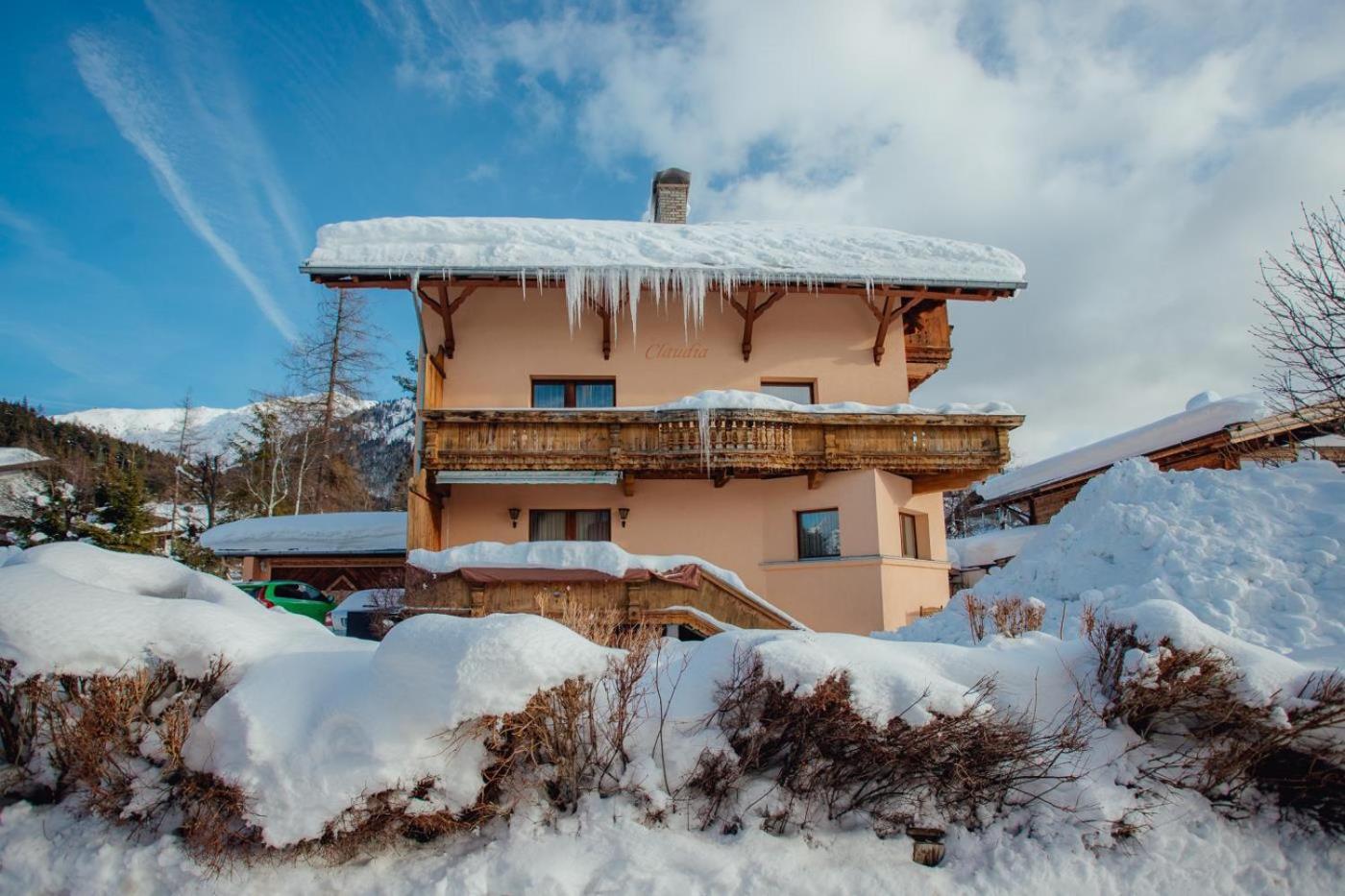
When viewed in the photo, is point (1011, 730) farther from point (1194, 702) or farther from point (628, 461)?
point (628, 461)

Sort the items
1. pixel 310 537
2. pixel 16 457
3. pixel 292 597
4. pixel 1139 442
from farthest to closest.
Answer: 1. pixel 16 457
2. pixel 310 537
3. pixel 1139 442
4. pixel 292 597

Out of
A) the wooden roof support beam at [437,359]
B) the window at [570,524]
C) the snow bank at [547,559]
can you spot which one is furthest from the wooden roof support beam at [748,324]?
the wooden roof support beam at [437,359]

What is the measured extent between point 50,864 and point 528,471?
11.1m

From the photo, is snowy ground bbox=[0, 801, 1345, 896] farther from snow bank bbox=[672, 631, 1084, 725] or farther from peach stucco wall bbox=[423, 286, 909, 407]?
peach stucco wall bbox=[423, 286, 909, 407]

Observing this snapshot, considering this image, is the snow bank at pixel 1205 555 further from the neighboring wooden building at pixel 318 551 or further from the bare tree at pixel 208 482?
the bare tree at pixel 208 482

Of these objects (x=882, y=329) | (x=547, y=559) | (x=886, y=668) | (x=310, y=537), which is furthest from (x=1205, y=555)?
(x=310, y=537)

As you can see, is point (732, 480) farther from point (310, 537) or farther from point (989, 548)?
point (310, 537)

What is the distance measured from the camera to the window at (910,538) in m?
17.7

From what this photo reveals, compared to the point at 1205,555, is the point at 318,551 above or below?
above

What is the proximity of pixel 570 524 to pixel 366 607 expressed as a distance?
177 inches

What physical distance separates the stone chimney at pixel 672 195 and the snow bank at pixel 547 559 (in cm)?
1146

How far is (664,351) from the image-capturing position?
18.2 metres

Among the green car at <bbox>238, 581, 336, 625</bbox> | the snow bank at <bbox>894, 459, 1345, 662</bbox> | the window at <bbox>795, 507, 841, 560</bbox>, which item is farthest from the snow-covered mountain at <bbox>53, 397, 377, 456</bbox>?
the snow bank at <bbox>894, 459, 1345, 662</bbox>

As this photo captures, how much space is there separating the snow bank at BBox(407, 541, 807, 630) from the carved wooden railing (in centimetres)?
205
